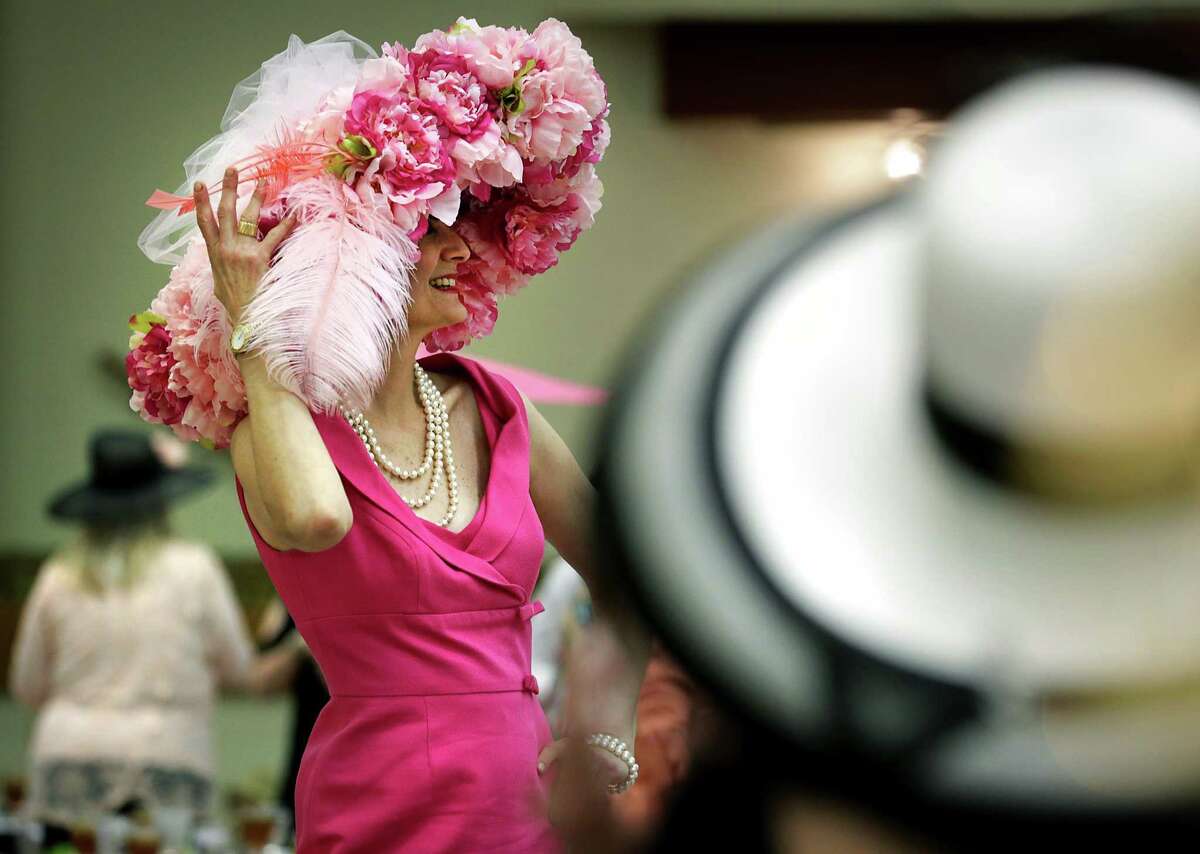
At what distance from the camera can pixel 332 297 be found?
1542 mm

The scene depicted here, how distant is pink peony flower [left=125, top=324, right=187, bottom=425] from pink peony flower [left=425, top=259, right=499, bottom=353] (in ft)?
0.98

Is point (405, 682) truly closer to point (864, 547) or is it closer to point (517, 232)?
point (517, 232)

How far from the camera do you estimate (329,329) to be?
1.53 meters

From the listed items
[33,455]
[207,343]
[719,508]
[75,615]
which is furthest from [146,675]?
[719,508]

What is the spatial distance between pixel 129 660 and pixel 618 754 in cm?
346

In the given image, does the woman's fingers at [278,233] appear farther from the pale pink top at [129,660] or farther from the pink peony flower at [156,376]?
the pale pink top at [129,660]

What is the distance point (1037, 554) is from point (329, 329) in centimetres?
118

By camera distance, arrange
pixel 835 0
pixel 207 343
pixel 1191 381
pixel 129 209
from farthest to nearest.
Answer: pixel 129 209 → pixel 835 0 → pixel 207 343 → pixel 1191 381

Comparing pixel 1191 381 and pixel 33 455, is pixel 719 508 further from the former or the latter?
pixel 33 455

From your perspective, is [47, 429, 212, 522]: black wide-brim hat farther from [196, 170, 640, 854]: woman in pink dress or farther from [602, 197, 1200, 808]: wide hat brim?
[602, 197, 1200, 808]: wide hat brim

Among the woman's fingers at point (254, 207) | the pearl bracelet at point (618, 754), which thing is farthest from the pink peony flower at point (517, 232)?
the pearl bracelet at point (618, 754)

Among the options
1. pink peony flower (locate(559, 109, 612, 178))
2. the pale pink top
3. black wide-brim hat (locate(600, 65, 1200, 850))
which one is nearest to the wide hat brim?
→ black wide-brim hat (locate(600, 65, 1200, 850))

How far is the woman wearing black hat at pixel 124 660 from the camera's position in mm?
3770

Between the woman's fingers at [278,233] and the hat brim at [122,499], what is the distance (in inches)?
93.9
